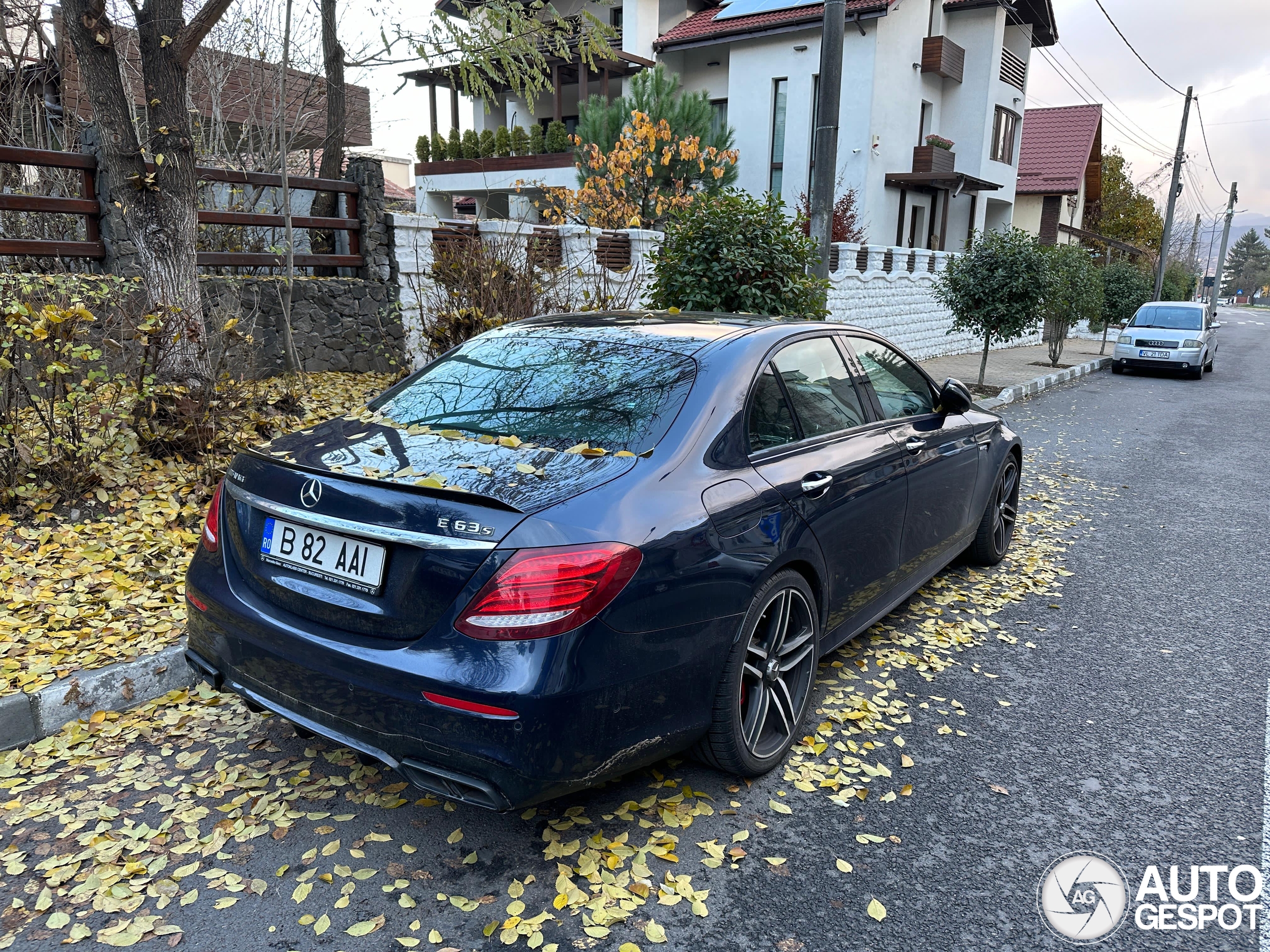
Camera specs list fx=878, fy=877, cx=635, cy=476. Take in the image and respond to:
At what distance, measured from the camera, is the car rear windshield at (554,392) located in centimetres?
298

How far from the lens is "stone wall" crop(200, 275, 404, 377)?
867cm

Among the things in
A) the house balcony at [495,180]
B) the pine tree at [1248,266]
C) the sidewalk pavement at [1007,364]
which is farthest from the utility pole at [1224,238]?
the pine tree at [1248,266]

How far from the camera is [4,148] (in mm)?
6844

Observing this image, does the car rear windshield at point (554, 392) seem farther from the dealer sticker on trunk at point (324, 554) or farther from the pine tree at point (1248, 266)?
the pine tree at point (1248, 266)

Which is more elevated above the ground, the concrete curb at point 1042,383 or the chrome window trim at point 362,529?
the chrome window trim at point 362,529

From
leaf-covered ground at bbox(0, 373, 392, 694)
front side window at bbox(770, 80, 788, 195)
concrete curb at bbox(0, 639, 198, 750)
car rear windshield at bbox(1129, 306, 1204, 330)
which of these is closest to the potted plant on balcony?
front side window at bbox(770, 80, 788, 195)

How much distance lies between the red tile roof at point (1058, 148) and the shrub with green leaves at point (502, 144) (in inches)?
833

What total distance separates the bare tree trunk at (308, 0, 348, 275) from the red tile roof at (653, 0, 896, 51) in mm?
14180

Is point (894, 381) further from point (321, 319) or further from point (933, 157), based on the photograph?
point (933, 157)

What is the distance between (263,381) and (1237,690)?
25.5 ft

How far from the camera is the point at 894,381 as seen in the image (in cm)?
436

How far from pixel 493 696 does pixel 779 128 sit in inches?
976

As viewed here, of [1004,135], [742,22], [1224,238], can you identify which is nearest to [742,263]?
[742,22]

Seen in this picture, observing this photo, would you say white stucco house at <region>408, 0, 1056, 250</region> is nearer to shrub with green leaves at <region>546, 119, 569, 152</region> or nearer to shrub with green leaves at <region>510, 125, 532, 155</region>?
shrub with green leaves at <region>510, 125, 532, 155</region>
